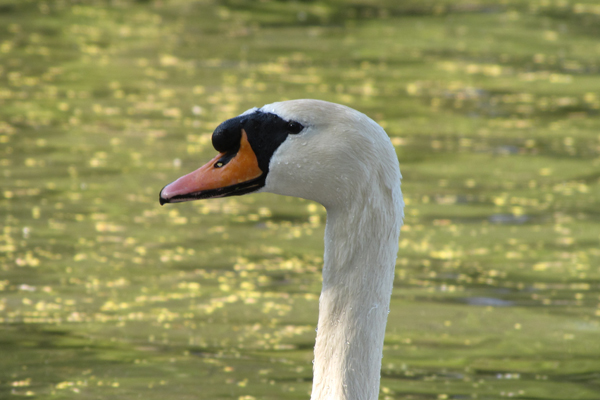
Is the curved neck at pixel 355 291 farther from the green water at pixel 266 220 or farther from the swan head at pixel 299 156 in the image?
the green water at pixel 266 220

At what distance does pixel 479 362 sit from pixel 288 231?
2.16 metres

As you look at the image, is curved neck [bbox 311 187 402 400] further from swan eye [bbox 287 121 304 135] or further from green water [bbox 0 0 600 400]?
green water [bbox 0 0 600 400]

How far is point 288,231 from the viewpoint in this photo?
6746 mm

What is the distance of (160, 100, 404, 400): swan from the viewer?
2.95m

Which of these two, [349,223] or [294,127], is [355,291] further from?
[294,127]

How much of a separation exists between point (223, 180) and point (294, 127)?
275mm

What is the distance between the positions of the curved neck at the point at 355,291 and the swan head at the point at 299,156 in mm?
77

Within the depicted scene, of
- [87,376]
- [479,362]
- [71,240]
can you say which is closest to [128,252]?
[71,240]

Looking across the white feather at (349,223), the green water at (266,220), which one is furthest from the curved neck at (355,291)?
the green water at (266,220)

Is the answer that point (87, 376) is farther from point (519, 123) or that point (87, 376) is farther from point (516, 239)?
point (519, 123)

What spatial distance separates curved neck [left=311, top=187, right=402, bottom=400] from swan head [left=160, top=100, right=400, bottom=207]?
0.25 feet

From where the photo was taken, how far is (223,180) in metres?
3.07

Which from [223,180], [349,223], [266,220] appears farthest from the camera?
[266,220]

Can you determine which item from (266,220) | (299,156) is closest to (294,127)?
(299,156)
